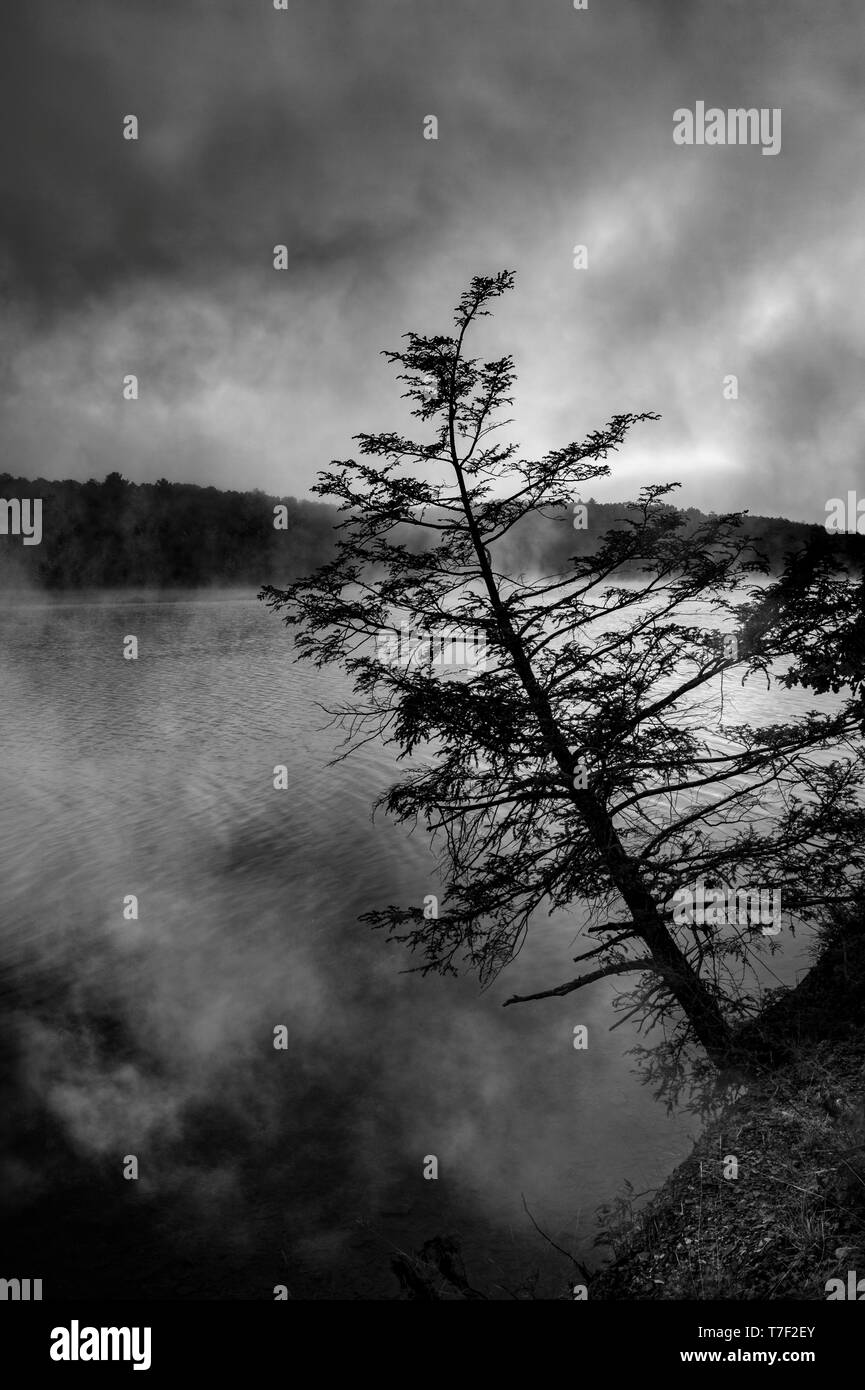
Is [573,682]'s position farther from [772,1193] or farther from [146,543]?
[146,543]

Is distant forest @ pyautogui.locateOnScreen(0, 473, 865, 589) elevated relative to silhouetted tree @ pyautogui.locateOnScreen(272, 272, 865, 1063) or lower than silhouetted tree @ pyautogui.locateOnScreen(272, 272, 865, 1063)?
elevated

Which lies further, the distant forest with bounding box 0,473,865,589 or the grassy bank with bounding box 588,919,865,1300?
the distant forest with bounding box 0,473,865,589

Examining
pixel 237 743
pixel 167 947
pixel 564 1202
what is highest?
pixel 237 743

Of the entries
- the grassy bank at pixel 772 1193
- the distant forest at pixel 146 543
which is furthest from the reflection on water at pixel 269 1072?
the distant forest at pixel 146 543

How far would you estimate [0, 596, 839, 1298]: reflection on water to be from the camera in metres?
8.51

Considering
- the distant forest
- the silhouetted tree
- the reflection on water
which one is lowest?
the reflection on water

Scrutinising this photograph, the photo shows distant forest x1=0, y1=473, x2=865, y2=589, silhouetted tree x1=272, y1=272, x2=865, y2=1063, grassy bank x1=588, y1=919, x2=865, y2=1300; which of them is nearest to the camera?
grassy bank x1=588, y1=919, x2=865, y2=1300

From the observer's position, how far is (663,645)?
28.0 feet

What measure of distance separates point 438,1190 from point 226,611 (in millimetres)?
81962

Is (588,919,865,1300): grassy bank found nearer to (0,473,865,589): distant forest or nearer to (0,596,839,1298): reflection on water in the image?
(0,596,839,1298): reflection on water

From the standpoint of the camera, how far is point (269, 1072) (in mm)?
11594

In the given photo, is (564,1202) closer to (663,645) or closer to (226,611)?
(663,645)

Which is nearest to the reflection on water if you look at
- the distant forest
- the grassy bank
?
the grassy bank
